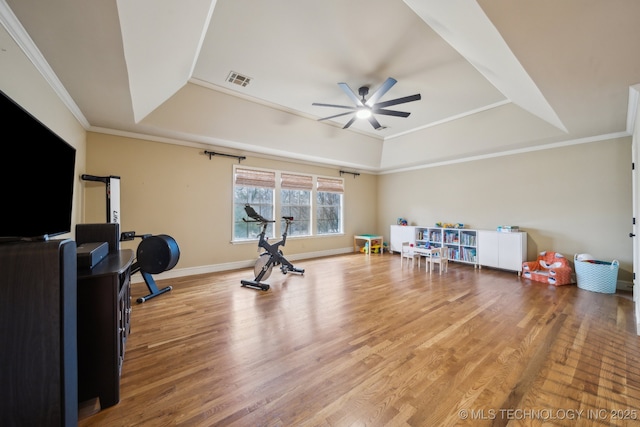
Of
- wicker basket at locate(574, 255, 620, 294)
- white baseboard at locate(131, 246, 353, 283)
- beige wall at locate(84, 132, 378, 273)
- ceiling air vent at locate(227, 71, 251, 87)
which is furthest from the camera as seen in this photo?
white baseboard at locate(131, 246, 353, 283)

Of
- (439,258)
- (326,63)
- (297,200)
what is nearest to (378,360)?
(326,63)

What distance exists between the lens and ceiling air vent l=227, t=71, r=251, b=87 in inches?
134

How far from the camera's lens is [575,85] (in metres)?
2.47

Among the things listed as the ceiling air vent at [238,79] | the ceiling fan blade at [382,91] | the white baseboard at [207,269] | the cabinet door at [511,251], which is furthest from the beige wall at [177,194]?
the cabinet door at [511,251]

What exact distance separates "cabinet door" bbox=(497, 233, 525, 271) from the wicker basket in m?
0.78

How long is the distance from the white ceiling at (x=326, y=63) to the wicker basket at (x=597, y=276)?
2.12 m

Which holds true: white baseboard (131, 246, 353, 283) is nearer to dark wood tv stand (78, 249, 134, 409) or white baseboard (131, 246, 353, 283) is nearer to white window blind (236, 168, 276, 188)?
white window blind (236, 168, 276, 188)

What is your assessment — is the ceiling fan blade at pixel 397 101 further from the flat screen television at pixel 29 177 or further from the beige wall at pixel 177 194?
the flat screen television at pixel 29 177

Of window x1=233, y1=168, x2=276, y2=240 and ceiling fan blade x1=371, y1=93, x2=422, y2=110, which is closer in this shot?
ceiling fan blade x1=371, y1=93, x2=422, y2=110

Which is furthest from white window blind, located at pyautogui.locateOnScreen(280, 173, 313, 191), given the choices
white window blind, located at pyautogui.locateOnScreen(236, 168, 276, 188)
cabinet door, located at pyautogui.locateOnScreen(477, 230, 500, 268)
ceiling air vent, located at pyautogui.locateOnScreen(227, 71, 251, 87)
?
cabinet door, located at pyautogui.locateOnScreen(477, 230, 500, 268)

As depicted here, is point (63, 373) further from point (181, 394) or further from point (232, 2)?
point (232, 2)

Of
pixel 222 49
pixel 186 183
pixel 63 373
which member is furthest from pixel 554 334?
pixel 186 183

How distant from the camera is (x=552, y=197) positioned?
4660mm

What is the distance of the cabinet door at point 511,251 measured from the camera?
4703 mm
